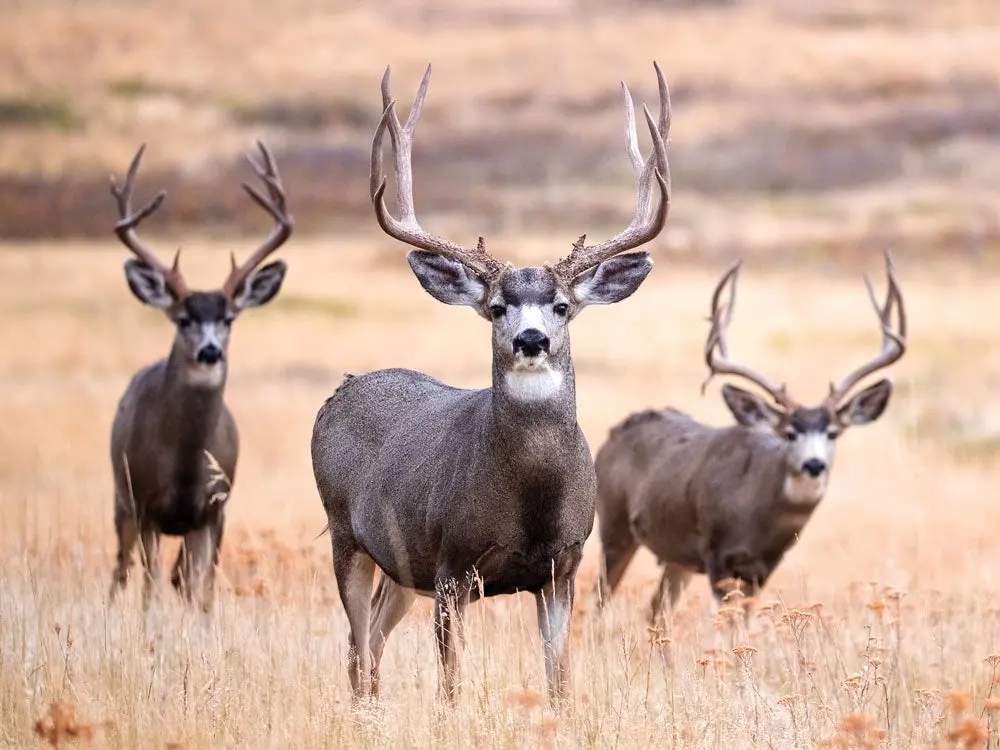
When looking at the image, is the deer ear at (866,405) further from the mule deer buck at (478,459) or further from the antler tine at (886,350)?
the mule deer buck at (478,459)

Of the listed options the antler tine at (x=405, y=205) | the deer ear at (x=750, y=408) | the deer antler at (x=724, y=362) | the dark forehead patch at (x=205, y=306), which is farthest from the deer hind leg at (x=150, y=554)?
the deer ear at (x=750, y=408)

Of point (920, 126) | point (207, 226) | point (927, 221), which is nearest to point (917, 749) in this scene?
→ point (207, 226)

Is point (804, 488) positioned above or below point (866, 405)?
below

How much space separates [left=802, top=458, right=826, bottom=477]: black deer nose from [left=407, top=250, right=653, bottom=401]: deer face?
165 inches

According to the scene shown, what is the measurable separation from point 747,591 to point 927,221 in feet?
145

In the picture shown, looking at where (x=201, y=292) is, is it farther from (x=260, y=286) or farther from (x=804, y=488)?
(x=804, y=488)

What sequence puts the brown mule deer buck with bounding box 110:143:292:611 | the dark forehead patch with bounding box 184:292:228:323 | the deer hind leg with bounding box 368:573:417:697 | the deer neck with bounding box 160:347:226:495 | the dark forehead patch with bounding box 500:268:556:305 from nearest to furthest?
the dark forehead patch with bounding box 500:268:556:305
the deer hind leg with bounding box 368:573:417:697
the brown mule deer buck with bounding box 110:143:292:611
the deer neck with bounding box 160:347:226:495
the dark forehead patch with bounding box 184:292:228:323

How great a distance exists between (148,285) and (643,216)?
5346 millimetres

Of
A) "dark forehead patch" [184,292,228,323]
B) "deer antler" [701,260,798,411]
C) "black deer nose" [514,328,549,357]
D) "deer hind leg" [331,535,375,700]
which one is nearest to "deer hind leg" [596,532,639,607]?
"deer antler" [701,260,798,411]

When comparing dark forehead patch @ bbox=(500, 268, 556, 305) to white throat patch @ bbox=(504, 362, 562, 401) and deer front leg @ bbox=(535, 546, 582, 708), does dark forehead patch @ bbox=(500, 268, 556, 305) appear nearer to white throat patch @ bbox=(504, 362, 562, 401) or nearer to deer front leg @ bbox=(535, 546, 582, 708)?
white throat patch @ bbox=(504, 362, 562, 401)

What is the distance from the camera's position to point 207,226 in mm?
47156

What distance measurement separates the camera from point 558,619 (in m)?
7.21

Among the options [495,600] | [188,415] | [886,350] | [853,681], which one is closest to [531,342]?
[853,681]

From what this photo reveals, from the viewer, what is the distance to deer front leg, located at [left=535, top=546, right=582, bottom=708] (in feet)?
23.6
